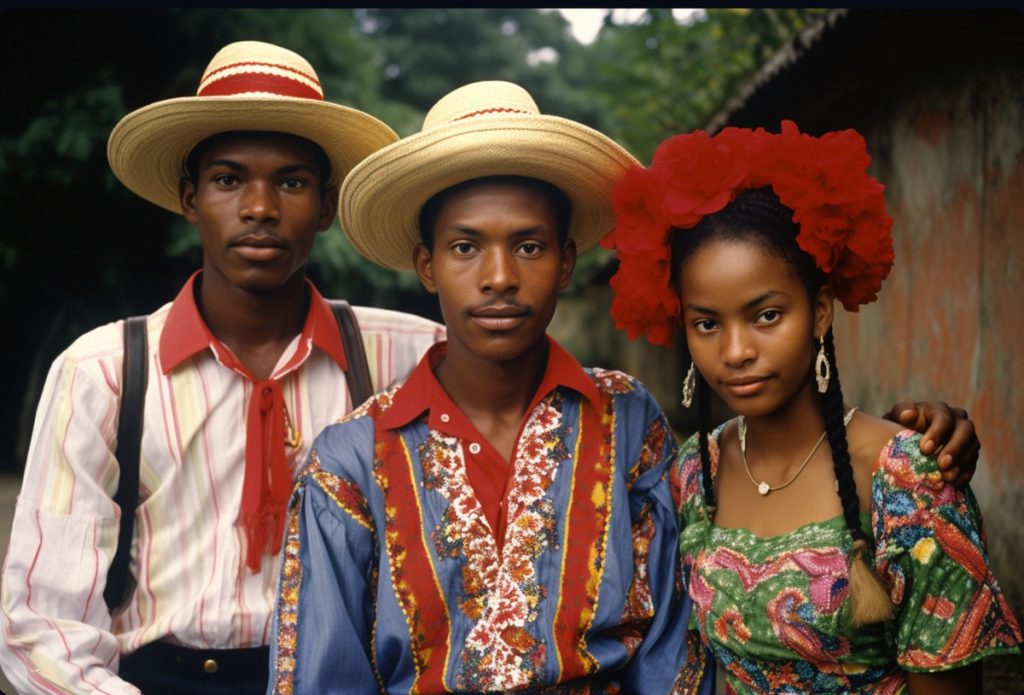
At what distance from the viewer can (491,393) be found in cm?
279

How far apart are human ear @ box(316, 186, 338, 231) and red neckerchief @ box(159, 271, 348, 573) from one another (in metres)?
0.41

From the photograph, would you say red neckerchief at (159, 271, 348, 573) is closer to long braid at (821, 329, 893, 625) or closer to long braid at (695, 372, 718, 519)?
long braid at (695, 372, 718, 519)

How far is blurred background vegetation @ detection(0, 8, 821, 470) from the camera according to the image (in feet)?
29.3

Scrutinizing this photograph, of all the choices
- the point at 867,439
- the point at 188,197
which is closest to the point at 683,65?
the point at 188,197

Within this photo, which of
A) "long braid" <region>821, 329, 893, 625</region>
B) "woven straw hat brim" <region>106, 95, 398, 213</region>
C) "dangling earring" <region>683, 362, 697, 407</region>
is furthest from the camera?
"woven straw hat brim" <region>106, 95, 398, 213</region>

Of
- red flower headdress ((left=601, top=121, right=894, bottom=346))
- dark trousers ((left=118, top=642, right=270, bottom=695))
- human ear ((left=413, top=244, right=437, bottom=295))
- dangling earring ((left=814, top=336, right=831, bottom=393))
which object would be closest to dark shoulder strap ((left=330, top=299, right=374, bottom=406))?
human ear ((left=413, top=244, right=437, bottom=295))

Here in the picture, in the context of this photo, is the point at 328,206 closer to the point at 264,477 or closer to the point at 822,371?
the point at 264,477

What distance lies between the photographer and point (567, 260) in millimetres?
2848

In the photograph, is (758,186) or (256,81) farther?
(256,81)

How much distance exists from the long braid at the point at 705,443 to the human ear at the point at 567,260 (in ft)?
1.40

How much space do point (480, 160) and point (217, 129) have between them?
876 millimetres

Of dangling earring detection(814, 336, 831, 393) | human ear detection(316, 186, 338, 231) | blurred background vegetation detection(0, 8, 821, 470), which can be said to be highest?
blurred background vegetation detection(0, 8, 821, 470)

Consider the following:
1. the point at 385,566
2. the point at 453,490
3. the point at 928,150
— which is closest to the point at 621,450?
the point at 453,490

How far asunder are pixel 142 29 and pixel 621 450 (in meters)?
8.02
